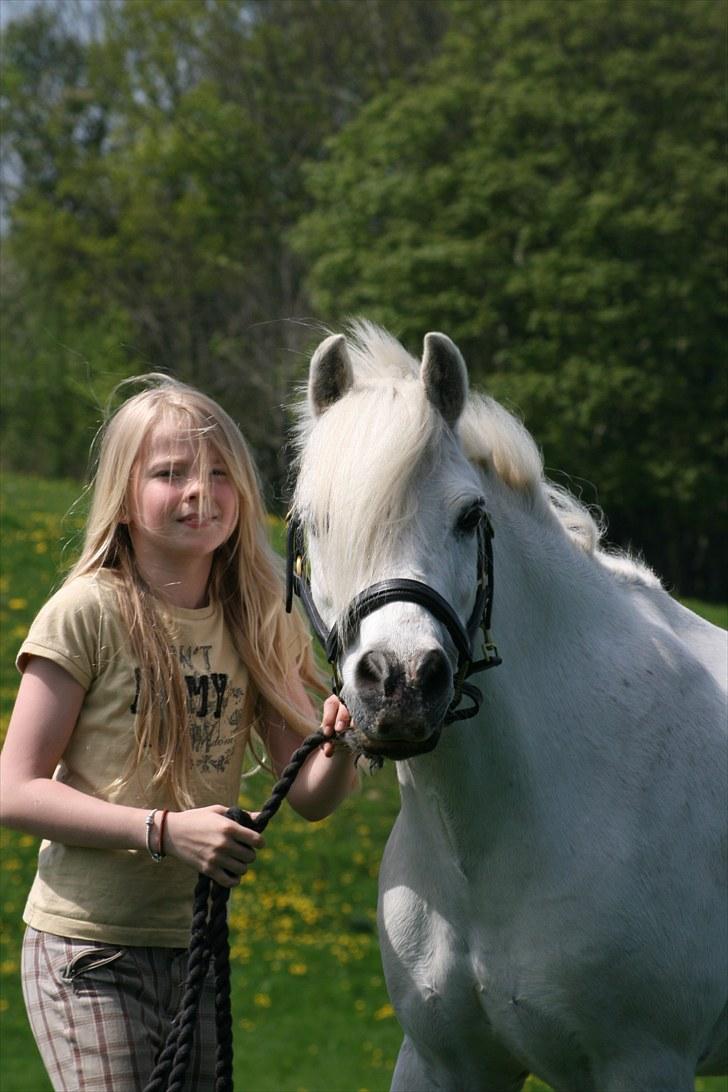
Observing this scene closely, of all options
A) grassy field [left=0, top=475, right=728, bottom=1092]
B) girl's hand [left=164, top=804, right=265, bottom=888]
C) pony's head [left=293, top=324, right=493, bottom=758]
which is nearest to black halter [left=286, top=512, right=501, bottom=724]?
pony's head [left=293, top=324, right=493, bottom=758]

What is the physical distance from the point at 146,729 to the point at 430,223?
25695 millimetres

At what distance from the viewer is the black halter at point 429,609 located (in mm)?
2283

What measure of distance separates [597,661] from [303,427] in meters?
0.83

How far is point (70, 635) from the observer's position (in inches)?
113

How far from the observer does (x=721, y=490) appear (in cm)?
2652

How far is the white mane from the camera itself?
2.35 m

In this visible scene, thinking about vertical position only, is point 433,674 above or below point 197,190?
below

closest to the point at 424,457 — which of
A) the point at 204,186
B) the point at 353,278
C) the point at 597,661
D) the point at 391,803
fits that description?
the point at 597,661

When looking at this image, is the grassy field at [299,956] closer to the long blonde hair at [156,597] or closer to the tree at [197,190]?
the long blonde hair at [156,597]

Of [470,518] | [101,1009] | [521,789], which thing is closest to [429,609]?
[470,518]

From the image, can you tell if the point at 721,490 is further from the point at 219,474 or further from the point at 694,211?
the point at 219,474

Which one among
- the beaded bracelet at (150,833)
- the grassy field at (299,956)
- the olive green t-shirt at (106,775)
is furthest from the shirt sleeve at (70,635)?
the grassy field at (299,956)

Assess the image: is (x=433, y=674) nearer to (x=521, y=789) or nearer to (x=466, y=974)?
(x=521, y=789)

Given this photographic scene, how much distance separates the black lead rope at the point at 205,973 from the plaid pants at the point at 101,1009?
85 mm
